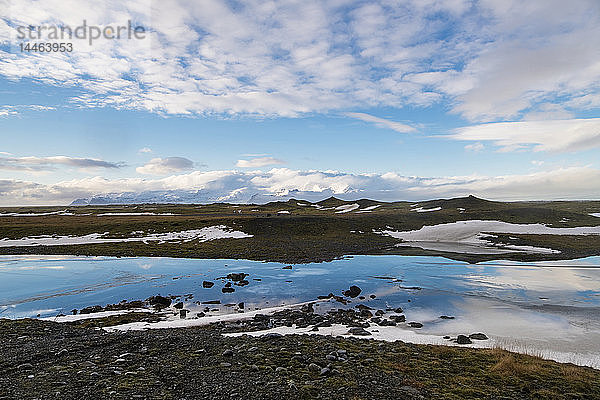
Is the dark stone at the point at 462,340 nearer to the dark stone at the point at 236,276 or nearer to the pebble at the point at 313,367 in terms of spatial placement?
the pebble at the point at 313,367

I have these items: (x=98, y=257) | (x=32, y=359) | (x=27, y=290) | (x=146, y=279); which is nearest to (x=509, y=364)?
(x=32, y=359)

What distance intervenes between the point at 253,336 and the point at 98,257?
41.4m

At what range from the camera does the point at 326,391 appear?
10.7 m

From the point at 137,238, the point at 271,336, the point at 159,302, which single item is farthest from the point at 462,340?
the point at 137,238

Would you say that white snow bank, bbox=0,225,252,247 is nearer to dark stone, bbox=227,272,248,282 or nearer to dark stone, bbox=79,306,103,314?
dark stone, bbox=227,272,248,282

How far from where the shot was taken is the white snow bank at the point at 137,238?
205 feet

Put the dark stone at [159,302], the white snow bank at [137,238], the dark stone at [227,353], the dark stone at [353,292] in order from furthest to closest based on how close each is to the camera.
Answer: the white snow bank at [137,238], the dark stone at [353,292], the dark stone at [159,302], the dark stone at [227,353]

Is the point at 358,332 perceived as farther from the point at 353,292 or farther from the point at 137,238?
the point at 137,238

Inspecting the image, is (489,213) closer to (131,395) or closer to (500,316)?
(500,316)

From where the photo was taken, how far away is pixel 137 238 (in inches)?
2566

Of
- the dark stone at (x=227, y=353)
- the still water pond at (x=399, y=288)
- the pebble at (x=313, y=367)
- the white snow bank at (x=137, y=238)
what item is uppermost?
the white snow bank at (x=137, y=238)

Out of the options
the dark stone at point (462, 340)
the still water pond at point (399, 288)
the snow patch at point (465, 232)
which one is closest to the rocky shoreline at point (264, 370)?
the dark stone at point (462, 340)

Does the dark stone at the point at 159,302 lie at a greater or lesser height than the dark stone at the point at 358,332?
greater

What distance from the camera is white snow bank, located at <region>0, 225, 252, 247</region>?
6247cm
